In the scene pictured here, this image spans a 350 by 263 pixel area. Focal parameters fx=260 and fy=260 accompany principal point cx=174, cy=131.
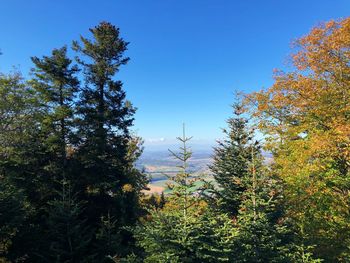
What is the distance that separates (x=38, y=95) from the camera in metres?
22.6

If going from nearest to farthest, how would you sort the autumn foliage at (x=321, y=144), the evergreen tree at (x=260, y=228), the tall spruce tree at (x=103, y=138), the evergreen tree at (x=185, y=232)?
the evergreen tree at (x=185, y=232), the evergreen tree at (x=260, y=228), the autumn foliage at (x=321, y=144), the tall spruce tree at (x=103, y=138)

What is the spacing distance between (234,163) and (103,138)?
10835mm

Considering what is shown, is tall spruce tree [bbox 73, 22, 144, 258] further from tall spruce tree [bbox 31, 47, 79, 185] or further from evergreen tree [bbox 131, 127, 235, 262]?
evergreen tree [bbox 131, 127, 235, 262]

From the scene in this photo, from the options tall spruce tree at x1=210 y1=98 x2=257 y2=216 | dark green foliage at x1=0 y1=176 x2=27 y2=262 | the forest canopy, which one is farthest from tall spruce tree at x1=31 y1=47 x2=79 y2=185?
tall spruce tree at x1=210 y1=98 x2=257 y2=216

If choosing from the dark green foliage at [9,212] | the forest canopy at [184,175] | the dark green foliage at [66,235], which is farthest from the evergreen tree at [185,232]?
the dark green foliage at [9,212]

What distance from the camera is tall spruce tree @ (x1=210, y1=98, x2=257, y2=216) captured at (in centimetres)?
1416

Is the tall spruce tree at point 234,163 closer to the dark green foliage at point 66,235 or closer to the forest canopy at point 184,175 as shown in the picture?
the forest canopy at point 184,175

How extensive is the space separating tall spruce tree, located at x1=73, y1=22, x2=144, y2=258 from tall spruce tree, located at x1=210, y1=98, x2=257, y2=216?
834 cm

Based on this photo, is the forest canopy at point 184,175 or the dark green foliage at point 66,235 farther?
the dark green foliage at point 66,235

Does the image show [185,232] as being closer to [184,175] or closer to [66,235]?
[184,175]

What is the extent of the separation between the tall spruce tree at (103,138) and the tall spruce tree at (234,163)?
8337 millimetres

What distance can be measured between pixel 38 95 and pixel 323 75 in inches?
853

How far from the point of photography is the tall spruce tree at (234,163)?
46.4 ft

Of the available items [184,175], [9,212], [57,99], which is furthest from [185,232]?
[57,99]
